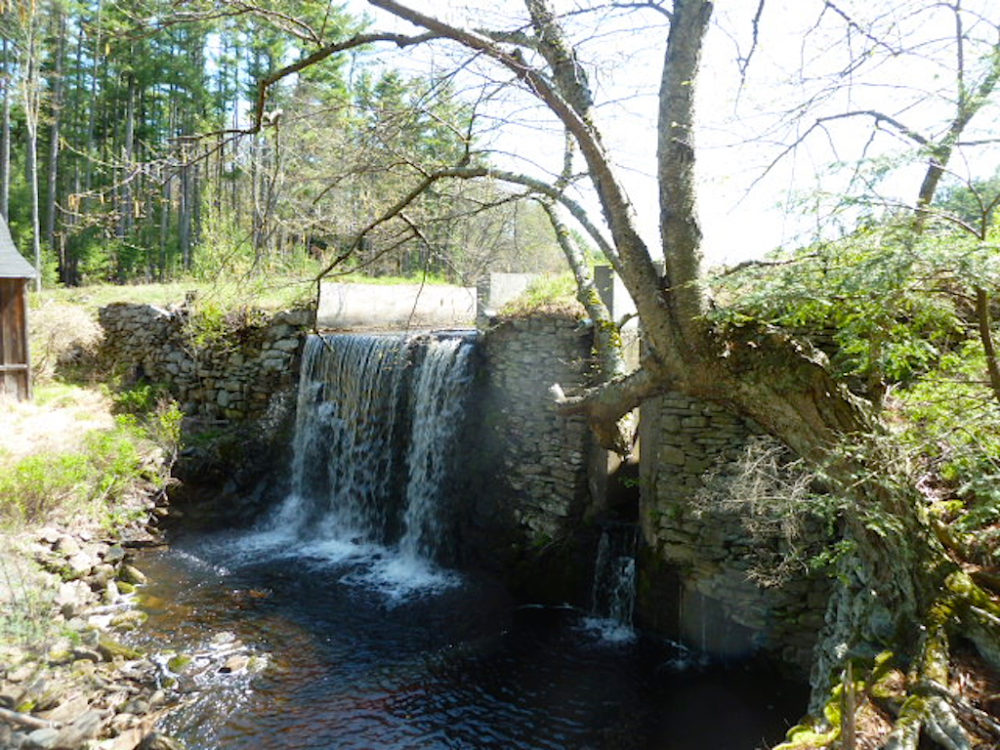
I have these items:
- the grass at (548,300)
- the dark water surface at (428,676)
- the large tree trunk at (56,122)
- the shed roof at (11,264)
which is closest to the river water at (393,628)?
the dark water surface at (428,676)

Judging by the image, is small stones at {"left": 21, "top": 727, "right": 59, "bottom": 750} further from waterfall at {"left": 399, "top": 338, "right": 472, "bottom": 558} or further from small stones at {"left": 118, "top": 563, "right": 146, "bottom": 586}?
waterfall at {"left": 399, "top": 338, "right": 472, "bottom": 558}

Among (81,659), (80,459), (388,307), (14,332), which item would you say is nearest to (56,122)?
(14,332)

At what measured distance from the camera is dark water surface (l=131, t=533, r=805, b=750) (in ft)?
16.6

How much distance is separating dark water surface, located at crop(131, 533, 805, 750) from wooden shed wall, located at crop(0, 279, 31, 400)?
5.52m

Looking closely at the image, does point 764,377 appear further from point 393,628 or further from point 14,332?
point 14,332

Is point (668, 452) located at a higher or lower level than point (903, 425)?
lower

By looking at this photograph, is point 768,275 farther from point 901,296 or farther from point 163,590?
point 163,590

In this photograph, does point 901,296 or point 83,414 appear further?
point 83,414

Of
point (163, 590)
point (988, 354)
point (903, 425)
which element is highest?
point (988, 354)

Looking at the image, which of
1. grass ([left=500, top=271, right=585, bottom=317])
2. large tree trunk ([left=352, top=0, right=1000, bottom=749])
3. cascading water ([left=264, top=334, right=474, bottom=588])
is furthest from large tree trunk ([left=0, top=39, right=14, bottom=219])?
large tree trunk ([left=352, top=0, right=1000, bottom=749])

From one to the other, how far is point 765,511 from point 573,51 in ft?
12.1

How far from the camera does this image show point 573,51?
370cm

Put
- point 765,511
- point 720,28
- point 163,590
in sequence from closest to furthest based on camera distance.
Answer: point 720,28 < point 765,511 < point 163,590

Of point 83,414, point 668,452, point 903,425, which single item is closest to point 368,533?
point 668,452
